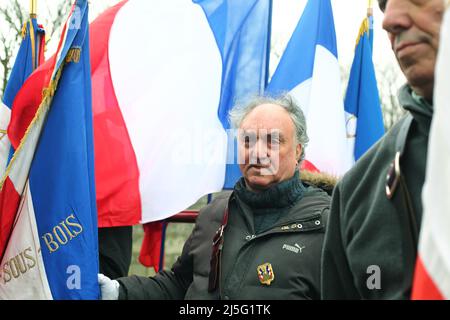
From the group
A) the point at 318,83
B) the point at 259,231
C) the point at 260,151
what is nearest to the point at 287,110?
the point at 260,151

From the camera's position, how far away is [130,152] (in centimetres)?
457

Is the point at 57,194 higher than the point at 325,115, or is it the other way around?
the point at 325,115

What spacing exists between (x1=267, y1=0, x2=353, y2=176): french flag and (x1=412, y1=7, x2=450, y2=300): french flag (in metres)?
4.31

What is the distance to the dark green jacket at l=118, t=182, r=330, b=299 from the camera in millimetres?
3002

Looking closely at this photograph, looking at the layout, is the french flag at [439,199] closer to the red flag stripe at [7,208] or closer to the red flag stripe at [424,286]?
the red flag stripe at [424,286]

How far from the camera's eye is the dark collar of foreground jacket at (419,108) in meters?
1.70

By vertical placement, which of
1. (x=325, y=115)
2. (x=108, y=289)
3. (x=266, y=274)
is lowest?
(x=108, y=289)

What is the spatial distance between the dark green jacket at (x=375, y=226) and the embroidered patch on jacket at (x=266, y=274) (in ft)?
3.08

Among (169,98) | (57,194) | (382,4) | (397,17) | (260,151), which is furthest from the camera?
(169,98)

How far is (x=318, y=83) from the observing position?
580cm

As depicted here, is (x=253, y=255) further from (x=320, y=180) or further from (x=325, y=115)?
(x=325, y=115)

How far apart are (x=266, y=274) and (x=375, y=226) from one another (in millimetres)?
1269

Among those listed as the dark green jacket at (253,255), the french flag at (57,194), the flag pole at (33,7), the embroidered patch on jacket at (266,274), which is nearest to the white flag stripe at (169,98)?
the flag pole at (33,7)

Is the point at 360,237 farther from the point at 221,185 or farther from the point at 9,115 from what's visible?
the point at 9,115
